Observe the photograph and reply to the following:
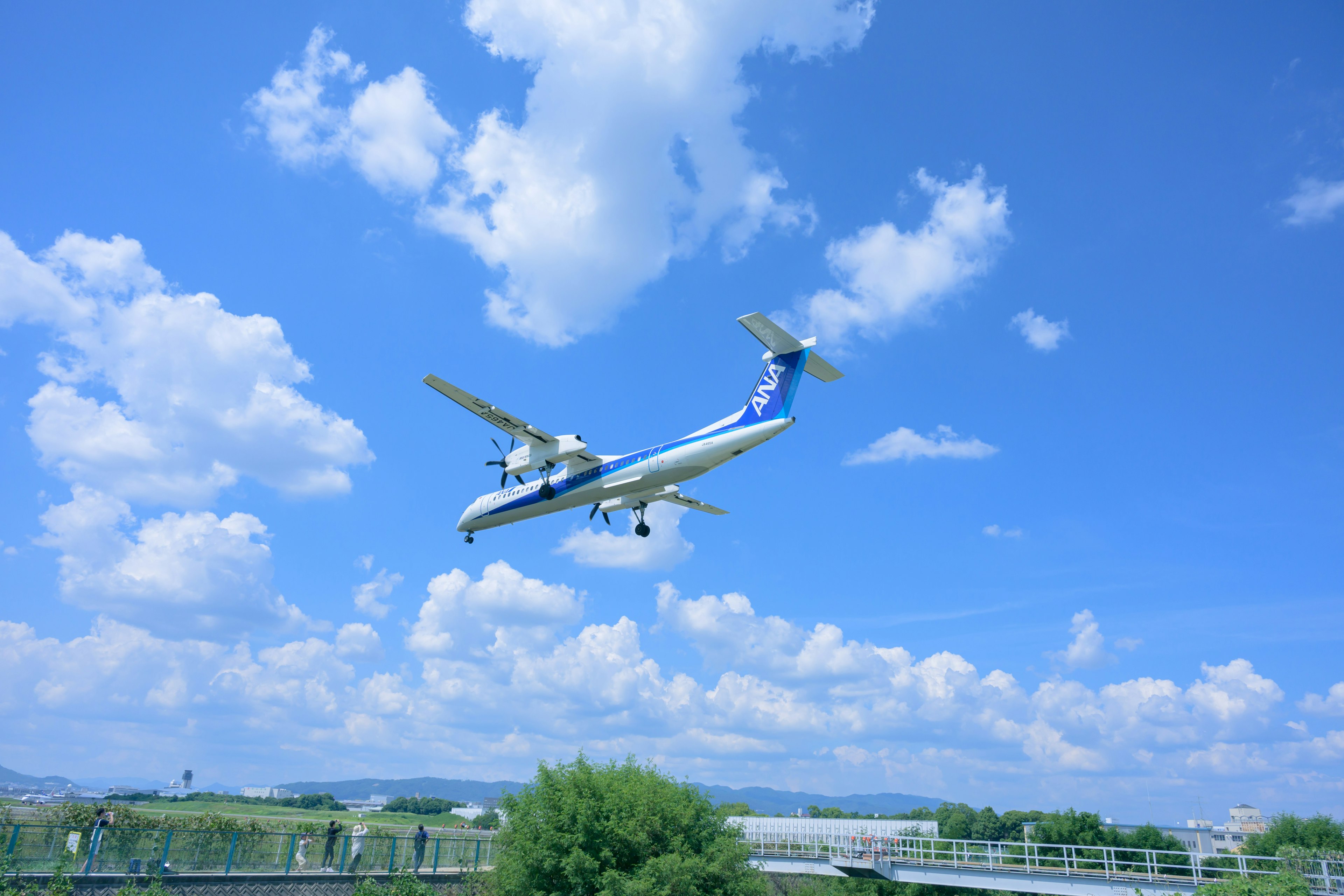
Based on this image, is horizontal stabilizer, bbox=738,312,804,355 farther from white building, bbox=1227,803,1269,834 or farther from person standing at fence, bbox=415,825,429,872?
white building, bbox=1227,803,1269,834

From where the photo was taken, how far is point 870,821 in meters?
77.8

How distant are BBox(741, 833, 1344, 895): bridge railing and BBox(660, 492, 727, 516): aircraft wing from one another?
16.1 m

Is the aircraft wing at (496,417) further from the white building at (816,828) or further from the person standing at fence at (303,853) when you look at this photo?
the white building at (816,828)

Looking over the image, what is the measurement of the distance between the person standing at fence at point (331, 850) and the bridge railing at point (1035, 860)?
61.9ft

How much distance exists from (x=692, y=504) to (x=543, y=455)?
8.97m

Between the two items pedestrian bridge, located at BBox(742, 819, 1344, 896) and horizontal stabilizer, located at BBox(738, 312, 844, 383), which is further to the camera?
pedestrian bridge, located at BBox(742, 819, 1344, 896)

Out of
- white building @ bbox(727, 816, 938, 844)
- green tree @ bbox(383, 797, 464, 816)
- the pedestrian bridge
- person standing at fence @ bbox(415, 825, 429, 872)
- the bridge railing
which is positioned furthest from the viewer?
green tree @ bbox(383, 797, 464, 816)

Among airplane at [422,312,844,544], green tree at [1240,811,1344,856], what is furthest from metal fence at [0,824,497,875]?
green tree at [1240,811,1344,856]

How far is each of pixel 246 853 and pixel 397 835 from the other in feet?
19.3

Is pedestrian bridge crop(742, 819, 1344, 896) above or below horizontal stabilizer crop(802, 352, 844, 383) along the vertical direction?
below

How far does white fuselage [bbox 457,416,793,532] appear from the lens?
82.3 feet

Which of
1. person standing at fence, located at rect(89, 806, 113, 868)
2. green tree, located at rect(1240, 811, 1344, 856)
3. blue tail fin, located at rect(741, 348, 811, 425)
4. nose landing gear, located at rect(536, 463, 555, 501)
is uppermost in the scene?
blue tail fin, located at rect(741, 348, 811, 425)

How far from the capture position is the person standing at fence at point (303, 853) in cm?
2664

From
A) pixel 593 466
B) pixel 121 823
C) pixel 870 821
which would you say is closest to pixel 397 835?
pixel 593 466
